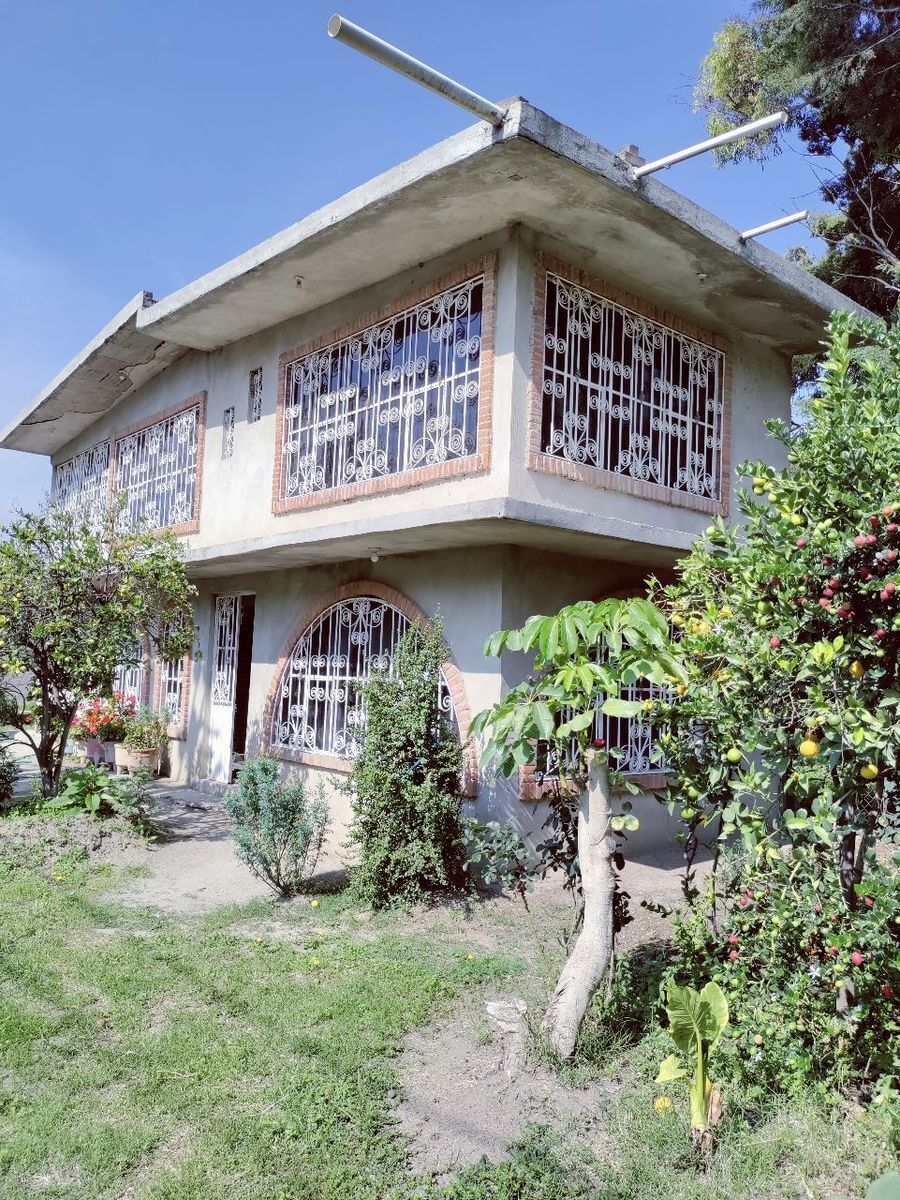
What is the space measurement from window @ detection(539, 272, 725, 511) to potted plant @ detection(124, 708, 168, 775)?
27.9 ft

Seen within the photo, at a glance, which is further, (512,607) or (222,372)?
(222,372)

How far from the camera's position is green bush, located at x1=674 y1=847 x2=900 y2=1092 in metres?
3.41

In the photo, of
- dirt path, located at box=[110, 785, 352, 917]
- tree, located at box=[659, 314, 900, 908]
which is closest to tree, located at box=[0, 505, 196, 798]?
dirt path, located at box=[110, 785, 352, 917]

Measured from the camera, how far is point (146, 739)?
13.1m

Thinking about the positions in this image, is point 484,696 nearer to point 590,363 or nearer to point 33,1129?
point 590,363

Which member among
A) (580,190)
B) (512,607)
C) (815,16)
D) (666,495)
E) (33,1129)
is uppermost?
(815,16)

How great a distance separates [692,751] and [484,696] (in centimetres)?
366

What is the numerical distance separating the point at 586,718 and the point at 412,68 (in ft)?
11.8

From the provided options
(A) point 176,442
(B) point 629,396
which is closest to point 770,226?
(B) point 629,396

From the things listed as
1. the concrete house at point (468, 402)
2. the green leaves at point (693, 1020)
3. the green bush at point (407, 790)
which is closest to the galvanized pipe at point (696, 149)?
the concrete house at point (468, 402)

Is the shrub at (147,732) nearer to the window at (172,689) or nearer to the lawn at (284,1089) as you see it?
the window at (172,689)

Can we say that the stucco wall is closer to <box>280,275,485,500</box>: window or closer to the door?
<box>280,275,485,500</box>: window

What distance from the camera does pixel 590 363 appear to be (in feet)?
25.4

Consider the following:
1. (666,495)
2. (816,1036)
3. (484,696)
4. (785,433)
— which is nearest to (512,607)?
(484,696)
